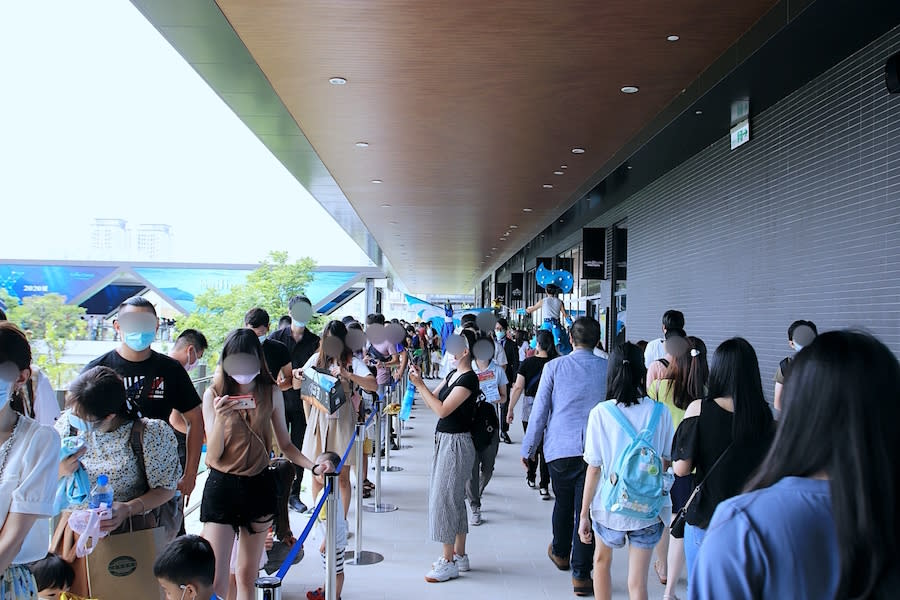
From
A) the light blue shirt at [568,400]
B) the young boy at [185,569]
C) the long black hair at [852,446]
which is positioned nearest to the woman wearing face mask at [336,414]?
the light blue shirt at [568,400]

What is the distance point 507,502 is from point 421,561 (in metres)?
2.54

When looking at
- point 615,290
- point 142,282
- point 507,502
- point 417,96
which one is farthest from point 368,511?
point 142,282

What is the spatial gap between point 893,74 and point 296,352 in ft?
18.8

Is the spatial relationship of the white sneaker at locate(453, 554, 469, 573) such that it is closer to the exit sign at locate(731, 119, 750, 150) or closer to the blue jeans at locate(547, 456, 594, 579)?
the blue jeans at locate(547, 456, 594, 579)

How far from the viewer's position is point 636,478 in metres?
4.47

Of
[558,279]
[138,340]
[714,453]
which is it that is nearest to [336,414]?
[138,340]

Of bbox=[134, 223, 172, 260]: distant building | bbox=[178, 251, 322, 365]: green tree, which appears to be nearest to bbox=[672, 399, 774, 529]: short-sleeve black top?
bbox=[178, 251, 322, 365]: green tree

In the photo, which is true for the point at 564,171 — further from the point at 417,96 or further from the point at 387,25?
the point at 387,25

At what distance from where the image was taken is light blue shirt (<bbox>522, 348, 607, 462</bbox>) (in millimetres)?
5844

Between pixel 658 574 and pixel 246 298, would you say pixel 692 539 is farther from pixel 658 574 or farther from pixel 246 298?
pixel 246 298

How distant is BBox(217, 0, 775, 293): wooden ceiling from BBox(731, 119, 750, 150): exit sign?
1.13 m

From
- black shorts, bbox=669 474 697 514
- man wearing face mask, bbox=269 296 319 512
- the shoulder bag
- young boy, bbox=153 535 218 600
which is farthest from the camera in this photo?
man wearing face mask, bbox=269 296 319 512

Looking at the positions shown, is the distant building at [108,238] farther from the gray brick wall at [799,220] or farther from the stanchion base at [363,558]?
the stanchion base at [363,558]

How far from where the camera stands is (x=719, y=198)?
10898mm
